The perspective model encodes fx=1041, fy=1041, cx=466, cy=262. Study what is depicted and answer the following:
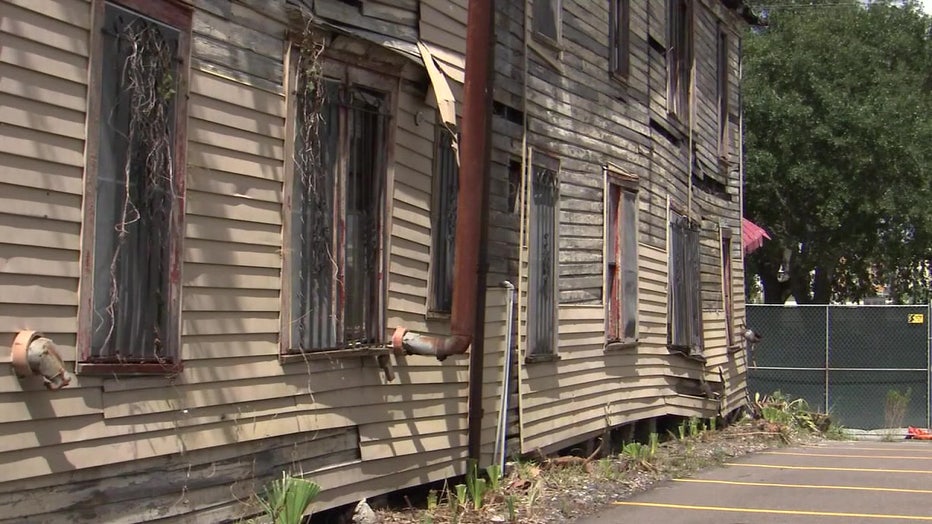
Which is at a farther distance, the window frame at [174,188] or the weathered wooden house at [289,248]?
the window frame at [174,188]

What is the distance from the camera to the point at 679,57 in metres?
15.3

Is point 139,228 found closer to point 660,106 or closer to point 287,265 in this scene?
point 287,265

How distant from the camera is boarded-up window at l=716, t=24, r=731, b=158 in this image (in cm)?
1783

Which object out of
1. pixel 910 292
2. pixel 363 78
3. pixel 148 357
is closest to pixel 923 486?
pixel 363 78

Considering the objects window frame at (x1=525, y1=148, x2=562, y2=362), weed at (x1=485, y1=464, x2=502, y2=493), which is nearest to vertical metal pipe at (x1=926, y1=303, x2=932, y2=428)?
window frame at (x1=525, y1=148, x2=562, y2=362)

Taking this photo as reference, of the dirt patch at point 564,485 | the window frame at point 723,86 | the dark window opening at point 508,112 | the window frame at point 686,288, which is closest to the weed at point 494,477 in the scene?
the dirt patch at point 564,485

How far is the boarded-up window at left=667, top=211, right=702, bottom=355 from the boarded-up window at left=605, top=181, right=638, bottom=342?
166 centimetres

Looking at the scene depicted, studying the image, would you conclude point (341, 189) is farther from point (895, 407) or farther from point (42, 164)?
point (895, 407)

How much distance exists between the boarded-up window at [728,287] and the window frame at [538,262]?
769cm

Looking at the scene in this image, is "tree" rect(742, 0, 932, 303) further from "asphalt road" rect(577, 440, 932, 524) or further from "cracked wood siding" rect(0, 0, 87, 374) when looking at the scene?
"cracked wood siding" rect(0, 0, 87, 374)

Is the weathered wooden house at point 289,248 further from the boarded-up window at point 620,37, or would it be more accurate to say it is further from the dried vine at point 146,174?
the boarded-up window at point 620,37

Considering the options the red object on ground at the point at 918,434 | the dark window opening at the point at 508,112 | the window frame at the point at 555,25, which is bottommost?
the red object on ground at the point at 918,434

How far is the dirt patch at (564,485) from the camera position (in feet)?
26.0

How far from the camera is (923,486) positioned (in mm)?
10445
